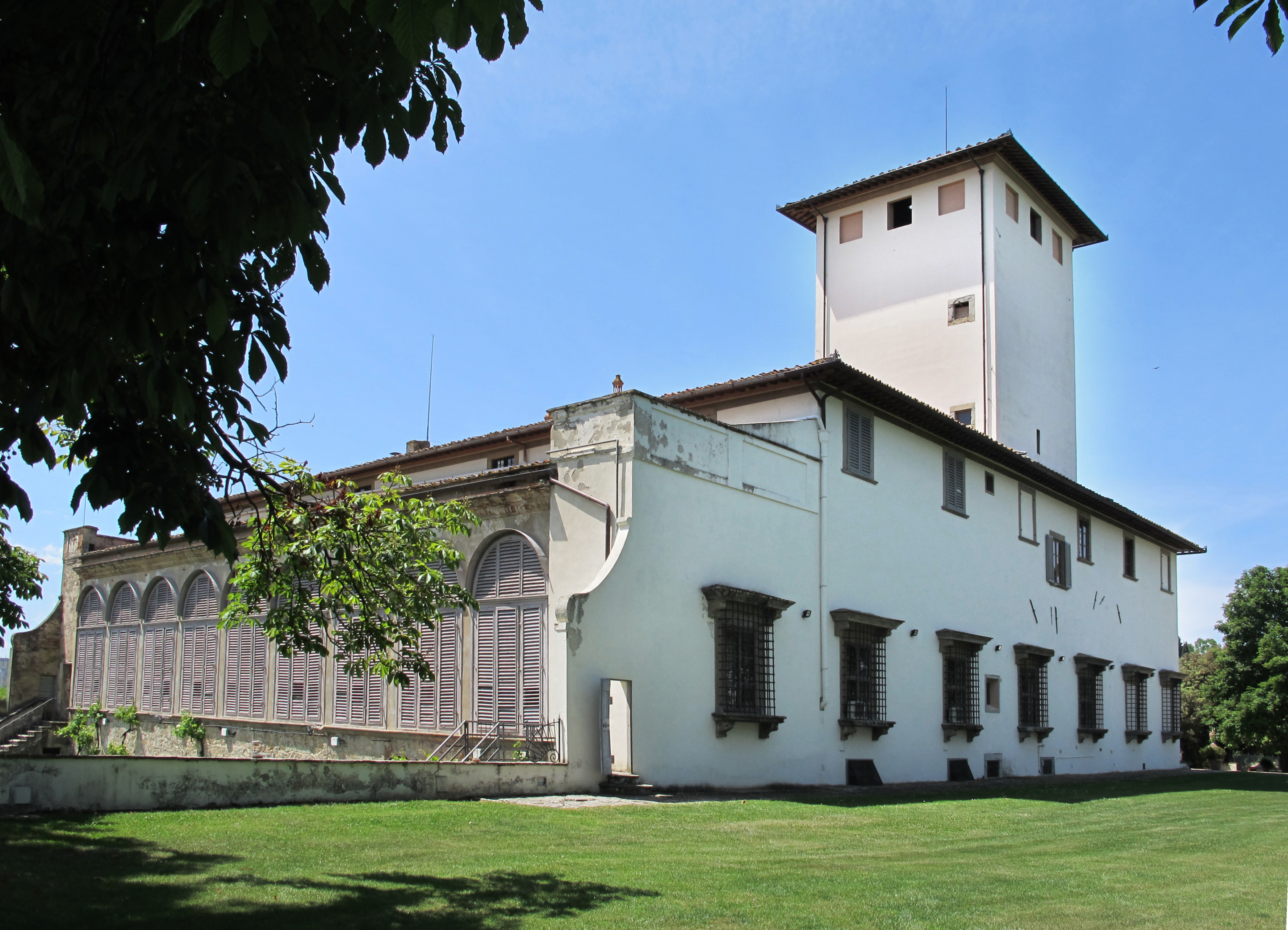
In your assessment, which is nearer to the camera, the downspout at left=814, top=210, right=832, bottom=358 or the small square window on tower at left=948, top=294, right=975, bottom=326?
the small square window on tower at left=948, top=294, right=975, bottom=326

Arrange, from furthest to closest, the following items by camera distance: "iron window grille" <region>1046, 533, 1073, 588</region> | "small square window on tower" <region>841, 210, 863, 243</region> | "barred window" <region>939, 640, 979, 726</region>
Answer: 1. "small square window on tower" <region>841, 210, 863, 243</region>
2. "iron window grille" <region>1046, 533, 1073, 588</region>
3. "barred window" <region>939, 640, 979, 726</region>

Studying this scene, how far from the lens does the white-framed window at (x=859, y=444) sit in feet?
68.0

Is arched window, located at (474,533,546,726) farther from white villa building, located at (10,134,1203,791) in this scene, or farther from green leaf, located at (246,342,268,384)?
green leaf, located at (246,342,268,384)

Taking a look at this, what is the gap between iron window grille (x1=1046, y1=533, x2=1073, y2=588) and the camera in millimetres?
28625

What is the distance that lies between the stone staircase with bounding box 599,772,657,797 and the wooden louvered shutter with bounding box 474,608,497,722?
308 centimetres

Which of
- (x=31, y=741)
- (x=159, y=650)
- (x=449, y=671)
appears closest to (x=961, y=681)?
(x=449, y=671)

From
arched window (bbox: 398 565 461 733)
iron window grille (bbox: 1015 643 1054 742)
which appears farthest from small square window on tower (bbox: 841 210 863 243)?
arched window (bbox: 398 565 461 733)

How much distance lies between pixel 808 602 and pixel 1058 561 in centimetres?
1253

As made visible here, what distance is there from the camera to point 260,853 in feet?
28.3

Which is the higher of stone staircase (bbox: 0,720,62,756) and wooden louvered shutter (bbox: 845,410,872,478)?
wooden louvered shutter (bbox: 845,410,872,478)

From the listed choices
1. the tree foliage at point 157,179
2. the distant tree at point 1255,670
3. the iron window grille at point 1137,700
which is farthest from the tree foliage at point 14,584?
the distant tree at point 1255,670

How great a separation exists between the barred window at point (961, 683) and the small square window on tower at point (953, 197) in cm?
1185

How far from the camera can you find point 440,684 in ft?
62.5

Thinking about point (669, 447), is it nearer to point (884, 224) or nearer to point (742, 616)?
point (742, 616)
